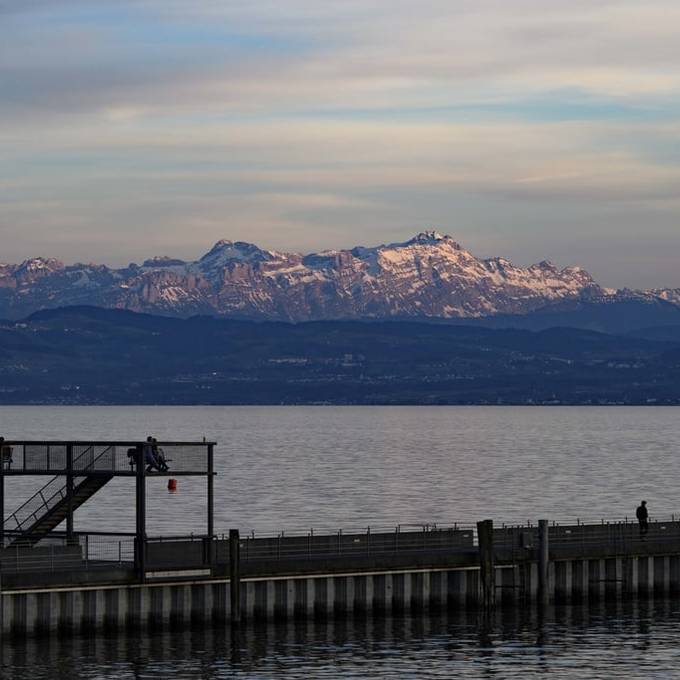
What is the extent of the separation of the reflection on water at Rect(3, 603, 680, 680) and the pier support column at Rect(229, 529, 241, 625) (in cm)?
74

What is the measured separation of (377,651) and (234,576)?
6.14 meters

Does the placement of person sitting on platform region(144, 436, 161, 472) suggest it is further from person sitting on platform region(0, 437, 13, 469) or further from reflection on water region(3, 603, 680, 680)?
reflection on water region(3, 603, 680, 680)

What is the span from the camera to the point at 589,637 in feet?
248

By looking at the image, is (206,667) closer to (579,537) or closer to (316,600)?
(316,600)

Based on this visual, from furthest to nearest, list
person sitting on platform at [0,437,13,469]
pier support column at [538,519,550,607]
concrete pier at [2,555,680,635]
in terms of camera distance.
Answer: pier support column at [538,519,550,607] → person sitting on platform at [0,437,13,469] → concrete pier at [2,555,680,635]

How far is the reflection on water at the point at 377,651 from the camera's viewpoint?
218ft

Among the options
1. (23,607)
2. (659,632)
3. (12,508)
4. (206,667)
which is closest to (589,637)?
(659,632)

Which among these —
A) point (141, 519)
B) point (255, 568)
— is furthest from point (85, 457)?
point (255, 568)

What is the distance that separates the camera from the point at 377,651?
70625mm

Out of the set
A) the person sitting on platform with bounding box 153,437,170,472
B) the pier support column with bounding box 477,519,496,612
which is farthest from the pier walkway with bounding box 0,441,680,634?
the person sitting on platform with bounding box 153,437,170,472

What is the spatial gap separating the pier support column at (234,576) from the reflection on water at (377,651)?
2.44ft

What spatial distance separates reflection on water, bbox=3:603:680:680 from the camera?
2618 inches

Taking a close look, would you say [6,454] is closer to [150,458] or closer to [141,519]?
[150,458]

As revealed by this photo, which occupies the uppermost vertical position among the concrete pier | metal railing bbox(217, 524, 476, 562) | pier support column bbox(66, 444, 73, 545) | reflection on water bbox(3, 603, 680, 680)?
pier support column bbox(66, 444, 73, 545)
